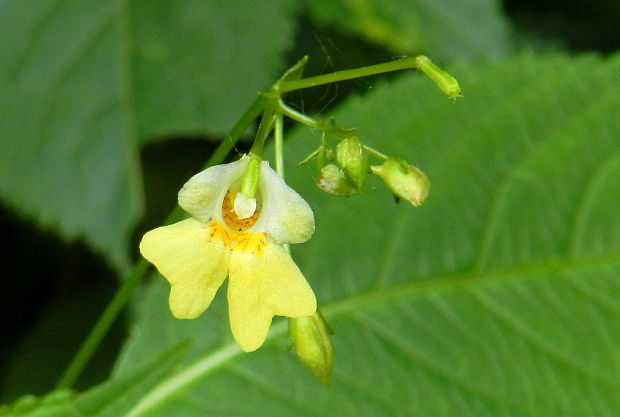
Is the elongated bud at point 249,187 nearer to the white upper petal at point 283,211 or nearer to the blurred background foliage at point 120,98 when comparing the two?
the white upper petal at point 283,211

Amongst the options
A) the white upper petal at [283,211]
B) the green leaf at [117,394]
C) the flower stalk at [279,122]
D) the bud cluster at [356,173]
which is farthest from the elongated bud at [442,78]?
the green leaf at [117,394]

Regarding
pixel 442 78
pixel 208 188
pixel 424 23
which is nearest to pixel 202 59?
pixel 424 23

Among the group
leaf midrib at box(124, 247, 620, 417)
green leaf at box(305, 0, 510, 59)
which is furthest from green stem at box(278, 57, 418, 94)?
green leaf at box(305, 0, 510, 59)

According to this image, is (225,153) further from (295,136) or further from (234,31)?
(234,31)

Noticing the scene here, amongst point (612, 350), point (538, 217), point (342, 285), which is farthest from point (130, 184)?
point (612, 350)

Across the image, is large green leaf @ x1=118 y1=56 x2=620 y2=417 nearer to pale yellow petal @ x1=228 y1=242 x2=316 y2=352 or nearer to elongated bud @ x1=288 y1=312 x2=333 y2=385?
elongated bud @ x1=288 y1=312 x2=333 y2=385

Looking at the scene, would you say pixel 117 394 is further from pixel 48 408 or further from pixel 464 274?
pixel 464 274
